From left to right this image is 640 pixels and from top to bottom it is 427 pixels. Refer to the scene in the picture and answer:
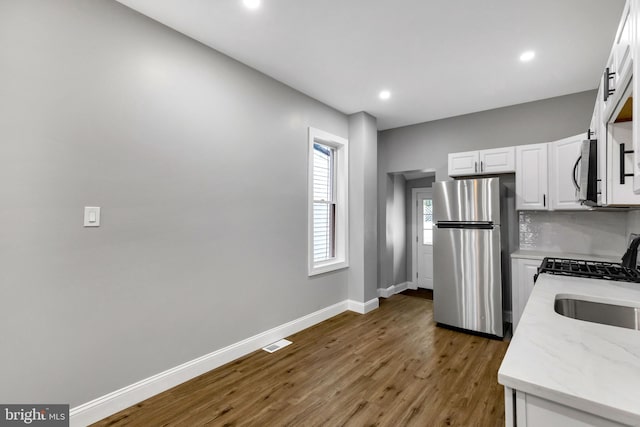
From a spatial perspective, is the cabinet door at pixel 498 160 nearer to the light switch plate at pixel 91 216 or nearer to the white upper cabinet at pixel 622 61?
the white upper cabinet at pixel 622 61

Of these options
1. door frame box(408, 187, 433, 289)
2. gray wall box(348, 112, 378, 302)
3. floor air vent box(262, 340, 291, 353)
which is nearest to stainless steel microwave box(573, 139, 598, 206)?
gray wall box(348, 112, 378, 302)

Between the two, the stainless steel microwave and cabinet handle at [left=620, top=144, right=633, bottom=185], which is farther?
the stainless steel microwave

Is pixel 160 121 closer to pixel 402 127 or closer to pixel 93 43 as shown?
pixel 93 43

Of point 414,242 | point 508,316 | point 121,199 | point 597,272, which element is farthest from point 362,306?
point 121,199

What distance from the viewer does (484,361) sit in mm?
2861

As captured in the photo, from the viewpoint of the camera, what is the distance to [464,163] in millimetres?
4012

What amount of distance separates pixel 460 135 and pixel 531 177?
118cm

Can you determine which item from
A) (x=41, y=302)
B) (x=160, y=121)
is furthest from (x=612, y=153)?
(x=41, y=302)

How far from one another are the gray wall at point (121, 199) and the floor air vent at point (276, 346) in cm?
21

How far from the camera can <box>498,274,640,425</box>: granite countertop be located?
0.70m

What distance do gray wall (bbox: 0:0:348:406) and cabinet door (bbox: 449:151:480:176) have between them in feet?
8.22

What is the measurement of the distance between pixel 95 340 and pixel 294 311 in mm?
1950

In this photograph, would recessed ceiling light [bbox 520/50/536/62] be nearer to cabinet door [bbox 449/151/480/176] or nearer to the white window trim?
cabinet door [bbox 449/151/480/176]

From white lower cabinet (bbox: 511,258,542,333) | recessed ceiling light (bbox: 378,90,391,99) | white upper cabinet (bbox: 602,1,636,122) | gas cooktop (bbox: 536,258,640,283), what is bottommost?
white lower cabinet (bbox: 511,258,542,333)
